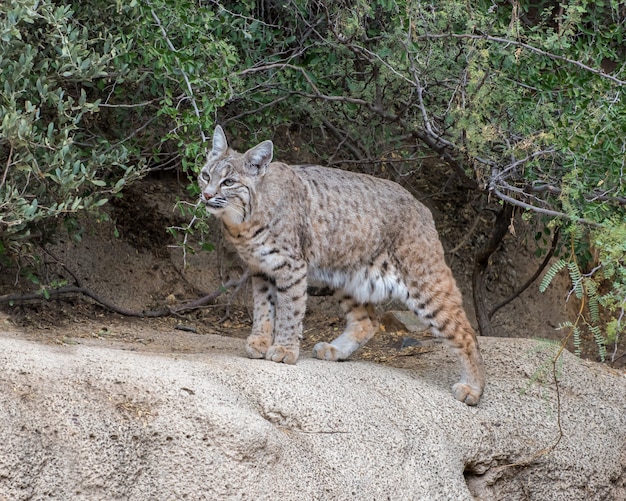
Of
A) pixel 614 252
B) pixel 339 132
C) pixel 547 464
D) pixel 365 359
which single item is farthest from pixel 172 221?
pixel 614 252

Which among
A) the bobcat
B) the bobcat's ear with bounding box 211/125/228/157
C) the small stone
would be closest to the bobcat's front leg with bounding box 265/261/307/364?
the bobcat

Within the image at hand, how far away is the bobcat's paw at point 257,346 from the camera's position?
6.12 m

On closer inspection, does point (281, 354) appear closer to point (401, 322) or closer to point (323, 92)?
point (401, 322)

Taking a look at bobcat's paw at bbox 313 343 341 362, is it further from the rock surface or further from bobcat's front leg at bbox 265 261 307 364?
bobcat's front leg at bbox 265 261 307 364

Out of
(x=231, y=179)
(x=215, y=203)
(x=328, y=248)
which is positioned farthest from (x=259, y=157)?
(x=328, y=248)

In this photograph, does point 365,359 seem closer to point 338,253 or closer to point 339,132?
point 338,253

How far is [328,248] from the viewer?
658cm

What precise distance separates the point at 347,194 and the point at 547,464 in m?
2.40

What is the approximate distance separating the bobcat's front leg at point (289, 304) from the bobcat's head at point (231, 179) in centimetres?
48

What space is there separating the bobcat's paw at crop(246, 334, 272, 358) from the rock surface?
8.7 inches

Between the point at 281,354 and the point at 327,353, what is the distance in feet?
2.47

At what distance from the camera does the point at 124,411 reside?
464 cm

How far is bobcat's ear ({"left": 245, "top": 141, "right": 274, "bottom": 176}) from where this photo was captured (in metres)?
6.19

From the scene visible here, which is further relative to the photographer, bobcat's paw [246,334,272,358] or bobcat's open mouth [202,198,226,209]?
bobcat's paw [246,334,272,358]
